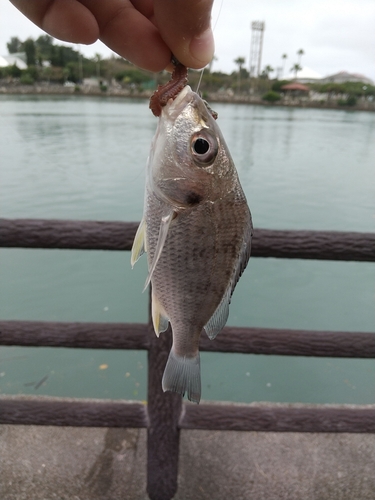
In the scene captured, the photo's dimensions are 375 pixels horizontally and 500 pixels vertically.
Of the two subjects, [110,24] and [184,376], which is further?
[110,24]

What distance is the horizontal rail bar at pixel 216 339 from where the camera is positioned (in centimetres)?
212

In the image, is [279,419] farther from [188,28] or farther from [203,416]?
[188,28]

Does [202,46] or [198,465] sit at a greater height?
[202,46]

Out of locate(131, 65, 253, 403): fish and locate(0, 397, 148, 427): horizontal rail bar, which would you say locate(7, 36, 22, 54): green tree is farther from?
locate(0, 397, 148, 427): horizontal rail bar

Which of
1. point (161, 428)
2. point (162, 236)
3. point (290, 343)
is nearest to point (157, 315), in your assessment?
point (162, 236)

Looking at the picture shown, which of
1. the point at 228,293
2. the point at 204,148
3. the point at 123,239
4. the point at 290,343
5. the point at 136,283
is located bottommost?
the point at 136,283

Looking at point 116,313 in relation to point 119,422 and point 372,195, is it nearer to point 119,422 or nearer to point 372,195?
point 119,422

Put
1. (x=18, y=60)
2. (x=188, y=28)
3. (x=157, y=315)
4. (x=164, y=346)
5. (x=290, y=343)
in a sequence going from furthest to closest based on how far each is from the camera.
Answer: (x=290, y=343) → (x=164, y=346) → (x=18, y=60) → (x=157, y=315) → (x=188, y=28)

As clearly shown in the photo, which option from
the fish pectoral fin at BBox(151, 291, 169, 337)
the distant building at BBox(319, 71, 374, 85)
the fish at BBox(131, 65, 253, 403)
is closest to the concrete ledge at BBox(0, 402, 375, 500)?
the fish pectoral fin at BBox(151, 291, 169, 337)

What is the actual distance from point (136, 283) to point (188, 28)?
6.16 m

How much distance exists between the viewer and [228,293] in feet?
3.85

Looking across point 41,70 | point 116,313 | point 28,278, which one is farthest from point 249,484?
point 28,278

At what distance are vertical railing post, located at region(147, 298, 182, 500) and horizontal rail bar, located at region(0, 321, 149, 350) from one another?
12 cm

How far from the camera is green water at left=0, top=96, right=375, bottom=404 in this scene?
4477 mm
